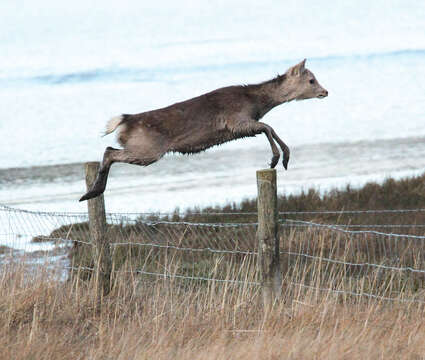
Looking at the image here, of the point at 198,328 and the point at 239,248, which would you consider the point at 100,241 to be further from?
the point at 239,248

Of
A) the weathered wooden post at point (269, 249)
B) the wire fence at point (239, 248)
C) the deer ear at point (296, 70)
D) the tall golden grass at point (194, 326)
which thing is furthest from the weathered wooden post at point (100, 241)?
the deer ear at point (296, 70)

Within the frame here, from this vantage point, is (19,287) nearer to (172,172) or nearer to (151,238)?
(151,238)

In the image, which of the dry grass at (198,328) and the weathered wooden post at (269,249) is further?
the weathered wooden post at (269,249)

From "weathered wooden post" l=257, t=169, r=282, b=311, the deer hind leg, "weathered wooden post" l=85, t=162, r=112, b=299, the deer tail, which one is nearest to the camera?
the deer hind leg

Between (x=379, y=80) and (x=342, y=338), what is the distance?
229 ft

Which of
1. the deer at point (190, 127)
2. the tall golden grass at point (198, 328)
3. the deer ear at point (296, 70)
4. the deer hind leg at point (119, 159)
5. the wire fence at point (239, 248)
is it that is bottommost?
the tall golden grass at point (198, 328)

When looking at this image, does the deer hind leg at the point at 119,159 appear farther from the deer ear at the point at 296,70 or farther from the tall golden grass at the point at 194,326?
the deer ear at the point at 296,70

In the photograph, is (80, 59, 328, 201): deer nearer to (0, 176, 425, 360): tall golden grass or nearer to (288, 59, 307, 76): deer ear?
(288, 59, 307, 76): deer ear

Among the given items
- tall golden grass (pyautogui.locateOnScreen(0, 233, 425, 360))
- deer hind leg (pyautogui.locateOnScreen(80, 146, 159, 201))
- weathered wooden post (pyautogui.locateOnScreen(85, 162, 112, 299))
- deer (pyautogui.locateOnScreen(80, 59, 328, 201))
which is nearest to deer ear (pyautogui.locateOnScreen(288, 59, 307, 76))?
deer (pyautogui.locateOnScreen(80, 59, 328, 201))

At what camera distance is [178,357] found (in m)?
6.28

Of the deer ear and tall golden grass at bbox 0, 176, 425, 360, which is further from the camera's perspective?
the deer ear

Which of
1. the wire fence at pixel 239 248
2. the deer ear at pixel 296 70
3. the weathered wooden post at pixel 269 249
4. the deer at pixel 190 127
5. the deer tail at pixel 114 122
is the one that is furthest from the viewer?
the wire fence at pixel 239 248

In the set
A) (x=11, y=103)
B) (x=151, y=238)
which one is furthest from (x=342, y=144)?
(x=11, y=103)

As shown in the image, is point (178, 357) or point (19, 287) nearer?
point (178, 357)
